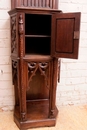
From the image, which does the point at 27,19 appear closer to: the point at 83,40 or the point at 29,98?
the point at 83,40

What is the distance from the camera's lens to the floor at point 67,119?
1722mm

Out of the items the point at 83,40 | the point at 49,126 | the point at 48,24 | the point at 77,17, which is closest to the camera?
the point at 77,17

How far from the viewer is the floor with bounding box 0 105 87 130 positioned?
1722 millimetres

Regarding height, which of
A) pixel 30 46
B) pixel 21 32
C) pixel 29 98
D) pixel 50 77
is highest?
pixel 21 32

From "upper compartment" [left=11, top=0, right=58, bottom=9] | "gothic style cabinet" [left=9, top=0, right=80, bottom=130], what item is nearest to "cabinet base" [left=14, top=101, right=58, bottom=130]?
"gothic style cabinet" [left=9, top=0, right=80, bottom=130]

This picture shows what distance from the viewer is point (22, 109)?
5.41ft

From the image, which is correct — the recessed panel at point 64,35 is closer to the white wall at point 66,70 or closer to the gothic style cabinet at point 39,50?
the gothic style cabinet at point 39,50

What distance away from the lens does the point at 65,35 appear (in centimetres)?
144

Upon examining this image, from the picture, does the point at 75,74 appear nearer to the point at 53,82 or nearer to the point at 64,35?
the point at 53,82

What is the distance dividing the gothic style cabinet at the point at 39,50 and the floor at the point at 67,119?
9 centimetres

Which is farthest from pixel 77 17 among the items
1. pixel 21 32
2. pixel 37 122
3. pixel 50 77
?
pixel 37 122

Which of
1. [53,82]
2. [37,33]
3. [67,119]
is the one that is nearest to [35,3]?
[37,33]

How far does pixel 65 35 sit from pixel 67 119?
1.00 metres

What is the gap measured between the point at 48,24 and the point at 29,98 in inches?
37.7
